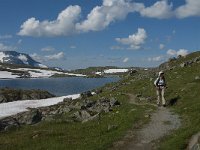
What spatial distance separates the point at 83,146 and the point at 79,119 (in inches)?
597

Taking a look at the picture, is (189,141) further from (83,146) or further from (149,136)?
(83,146)

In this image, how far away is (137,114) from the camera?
124 ft

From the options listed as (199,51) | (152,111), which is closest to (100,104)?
(152,111)

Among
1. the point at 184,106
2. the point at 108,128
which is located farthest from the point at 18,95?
the point at 108,128

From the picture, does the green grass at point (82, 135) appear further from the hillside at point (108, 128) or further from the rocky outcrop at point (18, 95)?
the rocky outcrop at point (18, 95)

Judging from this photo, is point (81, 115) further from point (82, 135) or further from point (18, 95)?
point (18, 95)

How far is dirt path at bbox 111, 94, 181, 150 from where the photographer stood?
26286 mm

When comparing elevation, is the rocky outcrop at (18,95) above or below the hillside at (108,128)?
below

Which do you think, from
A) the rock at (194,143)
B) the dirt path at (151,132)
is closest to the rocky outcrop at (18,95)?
the dirt path at (151,132)

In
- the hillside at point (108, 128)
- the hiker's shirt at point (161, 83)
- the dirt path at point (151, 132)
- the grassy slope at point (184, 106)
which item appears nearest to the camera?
the grassy slope at point (184, 106)

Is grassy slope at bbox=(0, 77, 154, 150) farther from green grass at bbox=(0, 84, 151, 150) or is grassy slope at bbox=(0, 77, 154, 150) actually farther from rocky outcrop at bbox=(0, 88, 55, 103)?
rocky outcrop at bbox=(0, 88, 55, 103)

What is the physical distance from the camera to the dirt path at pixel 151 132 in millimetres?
26286

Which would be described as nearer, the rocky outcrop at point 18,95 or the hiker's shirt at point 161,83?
the hiker's shirt at point 161,83

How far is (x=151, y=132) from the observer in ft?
98.4
